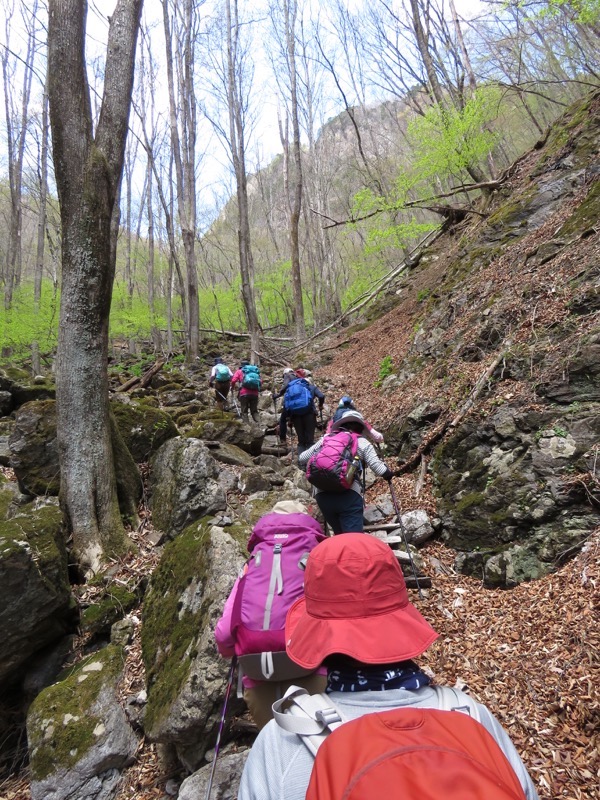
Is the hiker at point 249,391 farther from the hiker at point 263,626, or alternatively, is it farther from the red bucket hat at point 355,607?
the red bucket hat at point 355,607

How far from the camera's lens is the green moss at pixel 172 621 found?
326cm

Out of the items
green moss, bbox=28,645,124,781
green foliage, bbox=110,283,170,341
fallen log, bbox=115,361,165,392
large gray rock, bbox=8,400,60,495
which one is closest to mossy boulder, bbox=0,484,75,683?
green moss, bbox=28,645,124,781

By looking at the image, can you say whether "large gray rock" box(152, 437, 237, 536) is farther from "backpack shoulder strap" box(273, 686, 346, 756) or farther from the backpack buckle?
the backpack buckle

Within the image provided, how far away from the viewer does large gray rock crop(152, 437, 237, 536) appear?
549 centimetres

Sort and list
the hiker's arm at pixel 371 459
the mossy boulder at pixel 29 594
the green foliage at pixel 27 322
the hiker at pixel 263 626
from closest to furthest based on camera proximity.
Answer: the hiker at pixel 263 626
the mossy boulder at pixel 29 594
the hiker's arm at pixel 371 459
the green foliage at pixel 27 322

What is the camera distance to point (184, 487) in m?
5.64

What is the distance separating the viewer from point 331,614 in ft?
5.25

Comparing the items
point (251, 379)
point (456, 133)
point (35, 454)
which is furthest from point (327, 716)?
point (456, 133)

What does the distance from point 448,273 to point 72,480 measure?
32.7 feet

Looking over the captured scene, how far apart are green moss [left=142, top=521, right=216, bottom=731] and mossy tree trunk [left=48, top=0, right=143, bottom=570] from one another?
1225 millimetres

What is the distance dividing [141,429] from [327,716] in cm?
595

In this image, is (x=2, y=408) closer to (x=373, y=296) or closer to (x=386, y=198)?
(x=386, y=198)

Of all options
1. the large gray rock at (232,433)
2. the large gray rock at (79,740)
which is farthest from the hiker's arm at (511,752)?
the large gray rock at (232,433)

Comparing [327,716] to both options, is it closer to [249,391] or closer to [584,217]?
[584,217]
